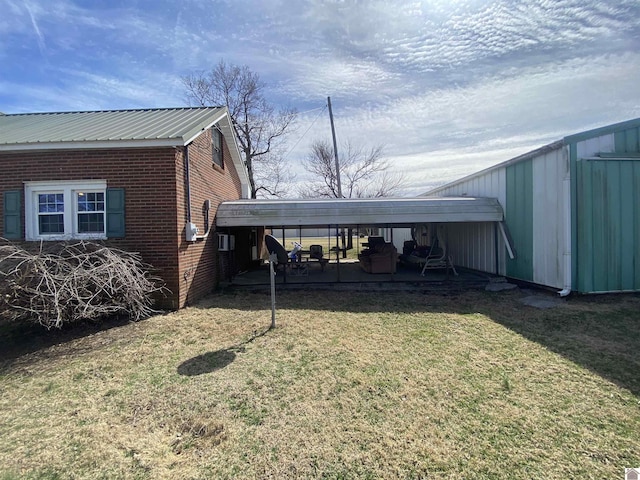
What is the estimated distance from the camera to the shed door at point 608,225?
7656 mm

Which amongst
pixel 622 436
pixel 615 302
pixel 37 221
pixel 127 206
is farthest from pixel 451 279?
pixel 37 221

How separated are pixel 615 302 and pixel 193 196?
9.68 m

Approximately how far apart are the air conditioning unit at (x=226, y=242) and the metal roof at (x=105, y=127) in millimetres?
3196

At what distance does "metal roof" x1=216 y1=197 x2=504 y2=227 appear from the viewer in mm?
9391

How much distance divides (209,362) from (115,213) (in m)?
4.28

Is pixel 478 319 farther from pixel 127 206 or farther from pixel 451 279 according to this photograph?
pixel 127 206

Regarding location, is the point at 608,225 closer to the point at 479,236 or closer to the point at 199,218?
the point at 479,236

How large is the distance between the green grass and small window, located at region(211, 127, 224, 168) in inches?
216

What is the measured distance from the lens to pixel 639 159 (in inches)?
311

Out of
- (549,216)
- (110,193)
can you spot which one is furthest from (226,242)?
(549,216)

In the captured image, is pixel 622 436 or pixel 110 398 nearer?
pixel 622 436

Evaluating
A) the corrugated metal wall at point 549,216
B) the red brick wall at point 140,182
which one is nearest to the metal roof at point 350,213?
the corrugated metal wall at point 549,216

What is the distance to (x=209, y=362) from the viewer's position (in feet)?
15.5

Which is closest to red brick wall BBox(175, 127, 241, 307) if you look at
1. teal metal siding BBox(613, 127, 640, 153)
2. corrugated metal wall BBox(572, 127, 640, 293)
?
corrugated metal wall BBox(572, 127, 640, 293)
